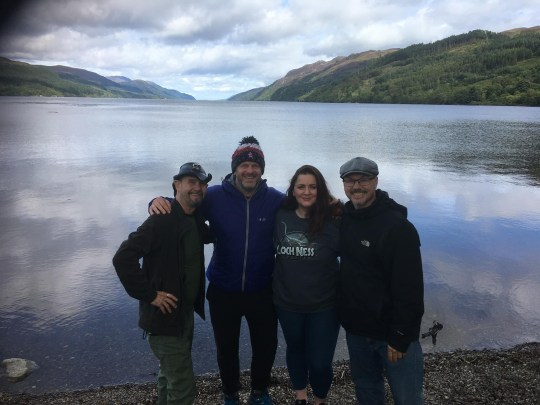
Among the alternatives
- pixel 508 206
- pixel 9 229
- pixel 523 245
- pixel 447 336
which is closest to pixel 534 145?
pixel 508 206

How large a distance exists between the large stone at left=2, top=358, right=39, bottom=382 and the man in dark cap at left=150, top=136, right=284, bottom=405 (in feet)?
16.0

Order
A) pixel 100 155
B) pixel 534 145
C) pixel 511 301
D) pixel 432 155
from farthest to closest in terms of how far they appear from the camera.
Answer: pixel 534 145 < pixel 432 155 < pixel 100 155 < pixel 511 301

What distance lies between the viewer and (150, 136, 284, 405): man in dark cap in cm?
530

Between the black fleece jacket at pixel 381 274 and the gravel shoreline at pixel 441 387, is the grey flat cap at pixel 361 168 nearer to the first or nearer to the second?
the black fleece jacket at pixel 381 274

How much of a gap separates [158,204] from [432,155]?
42.4 metres

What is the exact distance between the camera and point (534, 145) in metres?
48.0

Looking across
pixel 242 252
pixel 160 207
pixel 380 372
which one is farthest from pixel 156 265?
pixel 380 372

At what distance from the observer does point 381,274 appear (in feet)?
14.3

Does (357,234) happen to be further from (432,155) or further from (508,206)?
(432,155)

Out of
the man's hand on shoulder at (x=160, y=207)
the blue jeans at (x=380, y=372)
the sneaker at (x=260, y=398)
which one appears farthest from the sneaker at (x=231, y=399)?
the man's hand on shoulder at (x=160, y=207)

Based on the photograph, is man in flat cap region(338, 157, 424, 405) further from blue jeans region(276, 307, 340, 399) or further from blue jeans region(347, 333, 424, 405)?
blue jeans region(276, 307, 340, 399)

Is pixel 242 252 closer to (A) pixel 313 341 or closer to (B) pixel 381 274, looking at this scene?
(A) pixel 313 341

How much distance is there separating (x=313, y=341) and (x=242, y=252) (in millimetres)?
1439

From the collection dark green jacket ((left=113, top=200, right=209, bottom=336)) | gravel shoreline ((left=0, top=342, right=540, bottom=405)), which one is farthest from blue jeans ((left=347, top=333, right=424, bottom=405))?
dark green jacket ((left=113, top=200, right=209, bottom=336))
